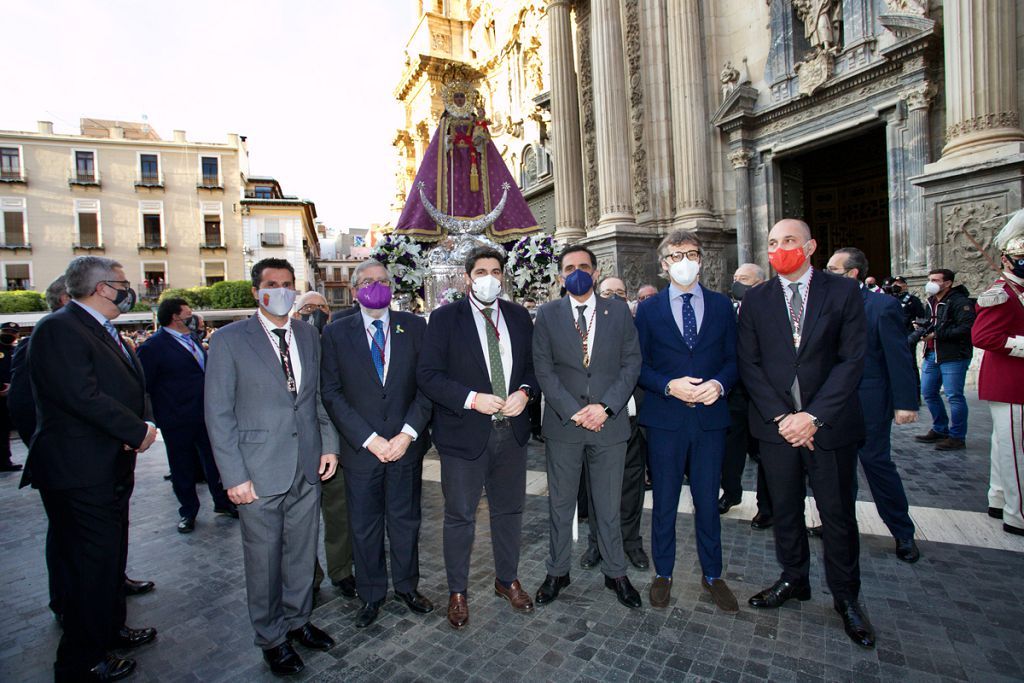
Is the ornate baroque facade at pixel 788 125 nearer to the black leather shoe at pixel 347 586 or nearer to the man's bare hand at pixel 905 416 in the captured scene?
the man's bare hand at pixel 905 416

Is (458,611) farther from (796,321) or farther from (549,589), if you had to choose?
(796,321)

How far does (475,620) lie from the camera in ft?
10.4

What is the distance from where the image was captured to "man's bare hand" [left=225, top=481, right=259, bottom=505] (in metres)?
2.73

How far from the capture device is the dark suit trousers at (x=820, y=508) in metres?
2.94

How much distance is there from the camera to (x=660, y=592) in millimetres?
3236

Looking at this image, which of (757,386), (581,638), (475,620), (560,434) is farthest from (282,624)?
(757,386)

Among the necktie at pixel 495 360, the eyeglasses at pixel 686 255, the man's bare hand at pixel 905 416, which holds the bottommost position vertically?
the man's bare hand at pixel 905 416

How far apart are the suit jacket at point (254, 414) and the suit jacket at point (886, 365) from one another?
3781 millimetres

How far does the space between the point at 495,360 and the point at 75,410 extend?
2.28 meters

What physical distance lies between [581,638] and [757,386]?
1772 mm

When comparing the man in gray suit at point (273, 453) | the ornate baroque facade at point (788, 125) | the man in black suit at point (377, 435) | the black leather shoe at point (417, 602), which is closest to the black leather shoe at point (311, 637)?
the man in gray suit at point (273, 453)

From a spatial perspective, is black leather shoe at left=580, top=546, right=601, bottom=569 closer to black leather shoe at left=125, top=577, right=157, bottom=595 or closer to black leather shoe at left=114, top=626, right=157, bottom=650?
black leather shoe at left=114, top=626, right=157, bottom=650

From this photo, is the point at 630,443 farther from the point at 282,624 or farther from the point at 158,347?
the point at 158,347

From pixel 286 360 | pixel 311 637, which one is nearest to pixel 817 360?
pixel 286 360
